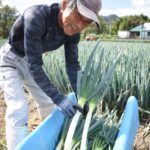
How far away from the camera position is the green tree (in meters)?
34.3

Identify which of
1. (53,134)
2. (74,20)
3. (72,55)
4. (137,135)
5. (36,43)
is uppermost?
(74,20)

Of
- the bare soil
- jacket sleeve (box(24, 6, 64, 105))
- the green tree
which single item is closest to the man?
jacket sleeve (box(24, 6, 64, 105))

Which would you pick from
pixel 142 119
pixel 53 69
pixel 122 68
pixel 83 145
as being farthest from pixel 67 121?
pixel 53 69

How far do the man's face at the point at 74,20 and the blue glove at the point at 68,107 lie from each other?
0.40 m

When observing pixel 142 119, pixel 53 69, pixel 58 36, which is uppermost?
pixel 58 36

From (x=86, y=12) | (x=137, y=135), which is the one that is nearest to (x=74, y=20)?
(x=86, y=12)

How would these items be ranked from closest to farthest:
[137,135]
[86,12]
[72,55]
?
1. [86,12]
2. [72,55]
3. [137,135]

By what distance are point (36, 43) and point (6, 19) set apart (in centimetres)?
3511

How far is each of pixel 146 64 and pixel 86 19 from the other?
2060mm

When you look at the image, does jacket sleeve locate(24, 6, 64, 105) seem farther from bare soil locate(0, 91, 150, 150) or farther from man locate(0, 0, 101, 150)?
bare soil locate(0, 91, 150, 150)

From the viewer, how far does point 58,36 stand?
2.46 meters

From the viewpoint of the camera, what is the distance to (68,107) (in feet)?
7.07

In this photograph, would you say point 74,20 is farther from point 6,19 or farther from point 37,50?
point 6,19

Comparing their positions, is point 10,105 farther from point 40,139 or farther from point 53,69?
point 53,69
